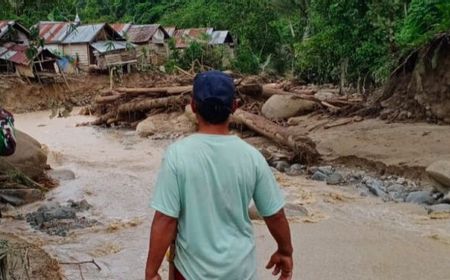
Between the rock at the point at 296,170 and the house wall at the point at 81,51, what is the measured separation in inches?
977

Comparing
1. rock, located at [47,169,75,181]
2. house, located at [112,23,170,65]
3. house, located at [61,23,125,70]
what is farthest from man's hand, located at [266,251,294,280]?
house, located at [112,23,170,65]

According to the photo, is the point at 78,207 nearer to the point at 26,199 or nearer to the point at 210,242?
the point at 26,199

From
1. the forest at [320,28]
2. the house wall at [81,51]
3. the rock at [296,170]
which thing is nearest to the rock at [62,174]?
the forest at [320,28]

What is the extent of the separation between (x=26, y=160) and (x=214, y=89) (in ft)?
27.2

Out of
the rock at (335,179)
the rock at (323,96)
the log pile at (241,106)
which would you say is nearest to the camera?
the rock at (335,179)

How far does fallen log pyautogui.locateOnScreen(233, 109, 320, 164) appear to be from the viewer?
37.8 feet

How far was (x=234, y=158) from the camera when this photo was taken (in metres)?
2.20

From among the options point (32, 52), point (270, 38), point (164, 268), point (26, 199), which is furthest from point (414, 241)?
point (270, 38)

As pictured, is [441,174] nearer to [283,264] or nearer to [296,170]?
[296,170]

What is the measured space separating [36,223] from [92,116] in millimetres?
16556

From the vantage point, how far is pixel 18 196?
29.2ft

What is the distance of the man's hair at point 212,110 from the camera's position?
2.24 meters

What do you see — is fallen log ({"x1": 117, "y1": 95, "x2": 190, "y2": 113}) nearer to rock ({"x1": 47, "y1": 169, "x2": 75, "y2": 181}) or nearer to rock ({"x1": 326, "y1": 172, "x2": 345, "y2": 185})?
rock ({"x1": 47, "y1": 169, "x2": 75, "y2": 181})

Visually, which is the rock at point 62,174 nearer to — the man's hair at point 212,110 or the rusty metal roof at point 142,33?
the man's hair at point 212,110
